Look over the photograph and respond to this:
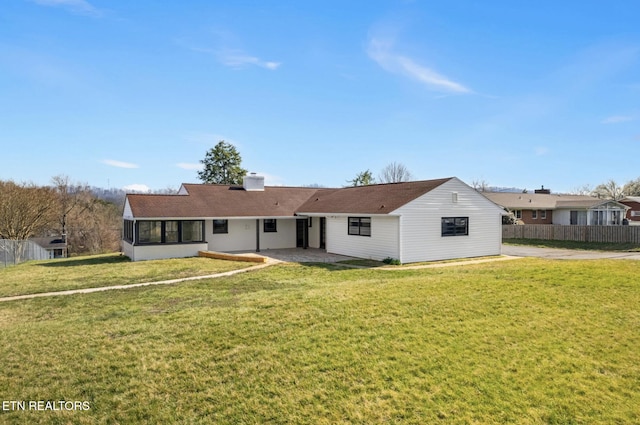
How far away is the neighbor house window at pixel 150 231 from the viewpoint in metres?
20.6

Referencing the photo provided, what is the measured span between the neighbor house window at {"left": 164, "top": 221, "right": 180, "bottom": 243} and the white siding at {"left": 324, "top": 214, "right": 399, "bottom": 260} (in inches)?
333

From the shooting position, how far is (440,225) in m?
20.1

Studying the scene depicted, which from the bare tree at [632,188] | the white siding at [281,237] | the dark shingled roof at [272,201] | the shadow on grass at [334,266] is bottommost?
the shadow on grass at [334,266]

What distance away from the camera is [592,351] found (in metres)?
7.14

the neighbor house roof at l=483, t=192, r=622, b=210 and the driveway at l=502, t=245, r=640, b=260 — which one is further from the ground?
the neighbor house roof at l=483, t=192, r=622, b=210

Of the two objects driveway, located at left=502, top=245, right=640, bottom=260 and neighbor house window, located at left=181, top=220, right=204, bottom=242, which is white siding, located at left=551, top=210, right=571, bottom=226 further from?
neighbor house window, located at left=181, top=220, right=204, bottom=242

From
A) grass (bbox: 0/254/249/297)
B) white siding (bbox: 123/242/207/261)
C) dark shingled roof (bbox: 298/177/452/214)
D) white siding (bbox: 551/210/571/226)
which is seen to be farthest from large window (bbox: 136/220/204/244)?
white siding (bbox: 551/210/571/226)

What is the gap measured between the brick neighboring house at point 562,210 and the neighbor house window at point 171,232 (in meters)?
32.5

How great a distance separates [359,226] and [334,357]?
47.4ft

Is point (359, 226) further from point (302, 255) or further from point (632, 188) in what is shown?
point (632, 188)

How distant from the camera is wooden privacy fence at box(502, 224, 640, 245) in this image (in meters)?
26.8

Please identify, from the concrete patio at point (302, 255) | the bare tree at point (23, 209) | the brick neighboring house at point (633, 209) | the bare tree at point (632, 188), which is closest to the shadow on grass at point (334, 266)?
the concrete patio at point (302, 255)

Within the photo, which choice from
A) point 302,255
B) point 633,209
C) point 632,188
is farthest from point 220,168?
point 632,188

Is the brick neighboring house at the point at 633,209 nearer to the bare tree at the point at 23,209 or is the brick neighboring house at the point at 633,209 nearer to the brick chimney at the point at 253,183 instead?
the brick chimney at the point at 253,183
